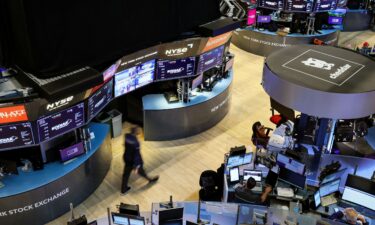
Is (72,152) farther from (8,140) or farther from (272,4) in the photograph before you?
(272,4)

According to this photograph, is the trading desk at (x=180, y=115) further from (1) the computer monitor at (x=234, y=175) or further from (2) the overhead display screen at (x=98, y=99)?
(1) the computer monitor at (x=234, y=175)

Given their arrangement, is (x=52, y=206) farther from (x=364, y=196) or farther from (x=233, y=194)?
(x=364, y=196)

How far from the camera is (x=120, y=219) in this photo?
21.2 feet

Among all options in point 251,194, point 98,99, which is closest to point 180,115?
point 98,99

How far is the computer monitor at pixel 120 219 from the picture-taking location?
6395 mm

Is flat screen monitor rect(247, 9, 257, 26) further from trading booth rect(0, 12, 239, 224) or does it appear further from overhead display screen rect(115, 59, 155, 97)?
overhead display screen rect(115, 59, 155, 97)

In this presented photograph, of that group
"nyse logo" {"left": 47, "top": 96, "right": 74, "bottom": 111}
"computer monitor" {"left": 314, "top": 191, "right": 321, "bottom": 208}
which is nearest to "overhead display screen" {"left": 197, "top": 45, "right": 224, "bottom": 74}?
"nyse logo" {"left": 47, "top": 96, "right": 74, "bottom": 111}

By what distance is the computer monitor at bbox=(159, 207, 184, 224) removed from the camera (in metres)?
6.43

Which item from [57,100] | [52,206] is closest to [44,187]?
[52,206]

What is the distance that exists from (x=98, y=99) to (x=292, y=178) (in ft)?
13.0

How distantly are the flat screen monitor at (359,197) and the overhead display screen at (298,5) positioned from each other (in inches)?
327

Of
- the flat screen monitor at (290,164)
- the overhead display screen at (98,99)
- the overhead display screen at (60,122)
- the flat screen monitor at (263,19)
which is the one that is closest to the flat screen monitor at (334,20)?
the flat screen monitor at (263,19)

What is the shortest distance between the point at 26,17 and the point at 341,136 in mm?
5993

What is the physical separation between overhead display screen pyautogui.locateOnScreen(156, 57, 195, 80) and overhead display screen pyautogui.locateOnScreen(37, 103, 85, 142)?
2314 mm
